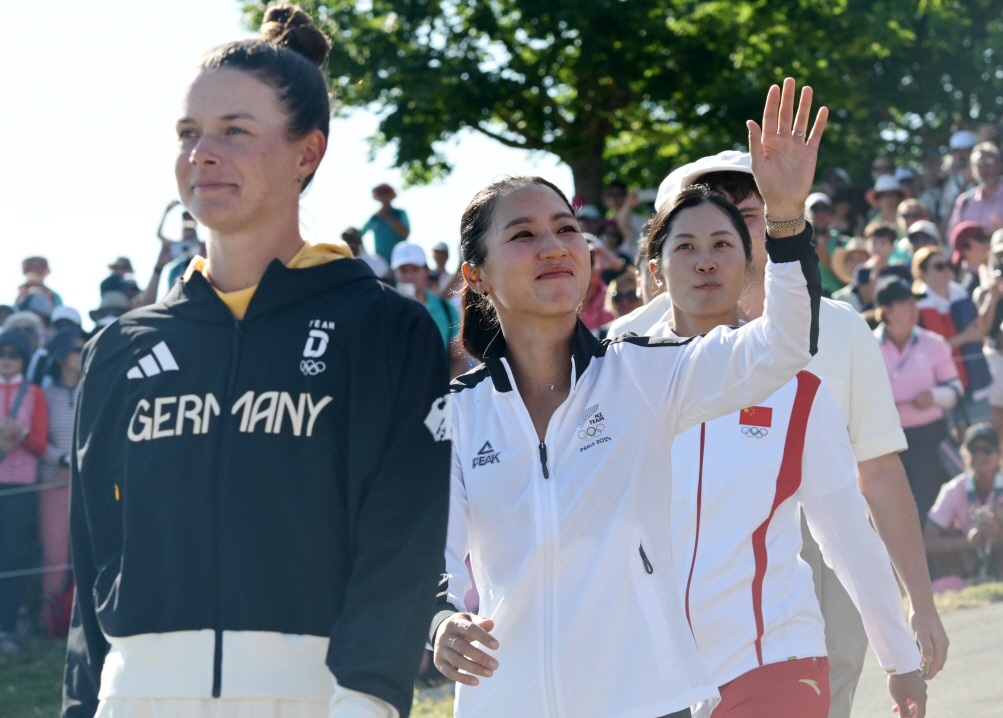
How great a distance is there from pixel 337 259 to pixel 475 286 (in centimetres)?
105

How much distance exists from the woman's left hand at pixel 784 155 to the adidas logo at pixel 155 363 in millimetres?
1351

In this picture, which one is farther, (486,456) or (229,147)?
(486,456)

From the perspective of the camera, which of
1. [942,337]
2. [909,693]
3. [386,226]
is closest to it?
[909,693]

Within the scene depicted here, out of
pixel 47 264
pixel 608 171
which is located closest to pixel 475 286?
pixel 47 264

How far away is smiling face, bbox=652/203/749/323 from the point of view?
13.1 ft

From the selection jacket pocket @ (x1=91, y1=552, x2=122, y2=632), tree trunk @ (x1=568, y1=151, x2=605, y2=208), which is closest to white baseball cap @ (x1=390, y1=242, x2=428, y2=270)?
jacket pocket @ (x1=91, y1=552, x2=122, y2=632)

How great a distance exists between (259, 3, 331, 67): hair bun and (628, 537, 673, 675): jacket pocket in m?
1.40

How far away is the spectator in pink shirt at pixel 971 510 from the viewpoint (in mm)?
8805

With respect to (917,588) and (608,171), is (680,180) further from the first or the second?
(608,171)

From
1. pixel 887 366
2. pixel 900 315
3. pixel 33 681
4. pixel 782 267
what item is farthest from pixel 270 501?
pixel 900 315

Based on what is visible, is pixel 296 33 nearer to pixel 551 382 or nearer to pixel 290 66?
pixel 290 66

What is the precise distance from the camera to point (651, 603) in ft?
9.63

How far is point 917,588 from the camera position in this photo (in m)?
4.07

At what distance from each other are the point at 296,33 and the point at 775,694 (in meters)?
2.21
